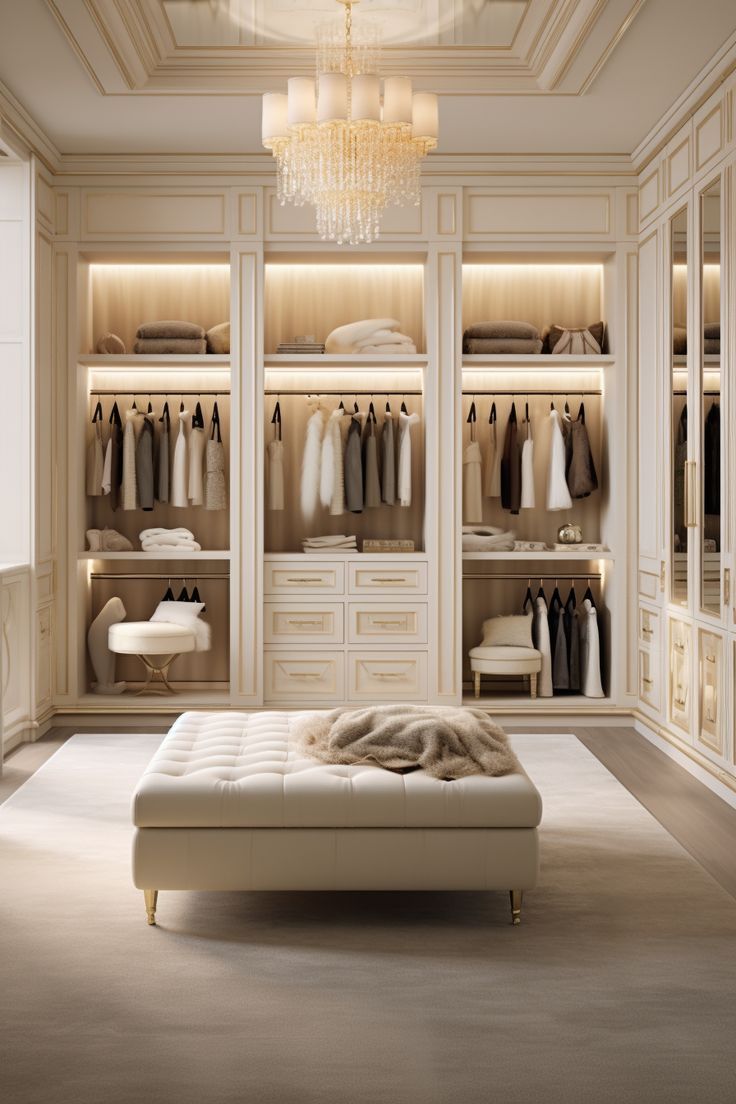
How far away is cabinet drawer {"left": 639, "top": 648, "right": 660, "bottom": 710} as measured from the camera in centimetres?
608

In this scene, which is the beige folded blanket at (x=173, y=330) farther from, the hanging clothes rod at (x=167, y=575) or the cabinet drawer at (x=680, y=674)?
the cabinet drawer at (x=680, y=674)

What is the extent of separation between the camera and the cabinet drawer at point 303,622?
6.53 m

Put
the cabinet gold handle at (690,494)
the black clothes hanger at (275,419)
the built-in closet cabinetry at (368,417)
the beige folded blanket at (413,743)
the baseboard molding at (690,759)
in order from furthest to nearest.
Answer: the black clothes hanger at (275,419) < the built-in closet cabinetry at (368,417) < the cabinet gold handle at (690,494) < the baseboard molding at (690,759) < the beige folded blanket at (413,743)

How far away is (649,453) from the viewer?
6246 millimetres

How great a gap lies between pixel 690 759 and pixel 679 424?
1639 mm

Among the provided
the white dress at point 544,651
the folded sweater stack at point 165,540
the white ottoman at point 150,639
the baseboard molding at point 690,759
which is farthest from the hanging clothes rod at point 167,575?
the baseboard molding at point 690,759

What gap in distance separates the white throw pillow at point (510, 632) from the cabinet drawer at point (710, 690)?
1.46m

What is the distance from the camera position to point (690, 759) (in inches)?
211

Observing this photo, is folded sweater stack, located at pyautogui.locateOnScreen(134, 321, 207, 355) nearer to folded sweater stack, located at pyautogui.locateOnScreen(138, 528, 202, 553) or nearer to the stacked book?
the stacked book

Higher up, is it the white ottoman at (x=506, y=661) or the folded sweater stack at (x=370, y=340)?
the folded sweater stack at (x=370, y=340)

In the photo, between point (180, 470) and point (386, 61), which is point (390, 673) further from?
point (386, 61)

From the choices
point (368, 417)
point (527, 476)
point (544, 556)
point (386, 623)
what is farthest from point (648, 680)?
point (368, 417)

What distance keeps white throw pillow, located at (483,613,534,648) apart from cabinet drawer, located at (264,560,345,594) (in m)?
0.93

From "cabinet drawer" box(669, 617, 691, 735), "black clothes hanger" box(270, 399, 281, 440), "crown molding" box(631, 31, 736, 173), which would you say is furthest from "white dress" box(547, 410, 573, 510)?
"black clothes hanger" box(270, 399, 281, 440)
